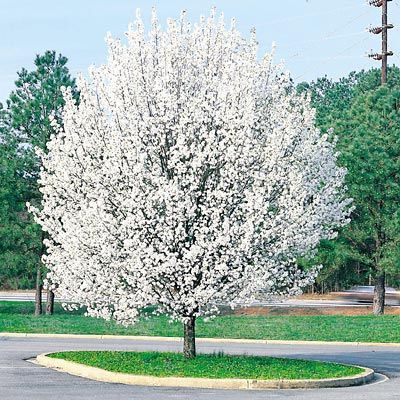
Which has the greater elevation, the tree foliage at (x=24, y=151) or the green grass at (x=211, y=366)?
the tree foliage at (x=24, y=151)

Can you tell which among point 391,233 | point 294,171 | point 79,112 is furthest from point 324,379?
point 391,233

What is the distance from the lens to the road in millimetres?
14898

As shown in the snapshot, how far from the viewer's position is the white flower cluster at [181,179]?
1673 centimetres

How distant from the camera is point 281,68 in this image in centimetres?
1838

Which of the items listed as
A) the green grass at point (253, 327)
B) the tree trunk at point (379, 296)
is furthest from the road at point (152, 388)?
the tree trunk at point (379, 296)

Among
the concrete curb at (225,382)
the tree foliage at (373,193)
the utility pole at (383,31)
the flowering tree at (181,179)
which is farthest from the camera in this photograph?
the utility pole at (383,31)

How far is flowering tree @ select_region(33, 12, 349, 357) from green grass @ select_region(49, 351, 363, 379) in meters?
0.96

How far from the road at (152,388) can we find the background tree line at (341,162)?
42.5 ft

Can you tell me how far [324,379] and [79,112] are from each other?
6.80 metres

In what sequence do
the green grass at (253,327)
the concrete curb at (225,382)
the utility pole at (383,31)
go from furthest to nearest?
the utility pole at (383,31)
the green grass at (253,327)
the concrete curb at (225,382)

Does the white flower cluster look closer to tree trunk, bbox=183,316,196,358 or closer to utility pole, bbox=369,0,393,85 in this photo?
Result: tree trunk, bbox=183,316,196,358

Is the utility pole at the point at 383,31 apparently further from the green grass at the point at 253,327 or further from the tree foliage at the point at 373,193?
the green grass at the point at 253,327

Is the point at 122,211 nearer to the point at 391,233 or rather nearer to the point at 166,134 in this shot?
the point at 166,134

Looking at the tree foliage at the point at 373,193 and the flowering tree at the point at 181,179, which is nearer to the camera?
the flowering tree at the point at 181,179
